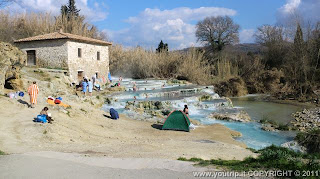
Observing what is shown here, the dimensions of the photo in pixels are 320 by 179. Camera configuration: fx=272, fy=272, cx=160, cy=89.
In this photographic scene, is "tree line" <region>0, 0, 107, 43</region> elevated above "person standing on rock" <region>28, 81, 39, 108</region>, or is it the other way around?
"tree line" <region>0, 0, 107, 43</region>

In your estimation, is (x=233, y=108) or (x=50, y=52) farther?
(x=50, y=52)

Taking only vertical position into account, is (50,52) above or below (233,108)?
above

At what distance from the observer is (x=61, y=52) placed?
85.5ft

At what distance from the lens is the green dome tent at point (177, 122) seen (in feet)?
45.9

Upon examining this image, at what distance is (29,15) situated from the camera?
3909 centimetres

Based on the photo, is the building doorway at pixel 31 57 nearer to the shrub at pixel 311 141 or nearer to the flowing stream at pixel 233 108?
the flowing stream at pixel 233 108

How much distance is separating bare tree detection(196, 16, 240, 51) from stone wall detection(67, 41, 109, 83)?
24.8 m

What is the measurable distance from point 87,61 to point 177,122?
1735 centimetres

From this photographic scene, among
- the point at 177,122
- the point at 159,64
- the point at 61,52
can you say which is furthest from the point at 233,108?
the point at 159,64

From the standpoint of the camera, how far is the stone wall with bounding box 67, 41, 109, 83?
1045 inches

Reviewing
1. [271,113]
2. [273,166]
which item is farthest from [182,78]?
[273,166]

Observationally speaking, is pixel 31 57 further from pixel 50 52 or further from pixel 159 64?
pixel 159 64

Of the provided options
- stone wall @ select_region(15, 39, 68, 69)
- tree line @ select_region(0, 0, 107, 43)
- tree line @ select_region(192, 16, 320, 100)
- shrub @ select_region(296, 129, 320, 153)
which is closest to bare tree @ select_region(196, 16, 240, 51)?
tree line @ select_region(192, 16, 320, 100)

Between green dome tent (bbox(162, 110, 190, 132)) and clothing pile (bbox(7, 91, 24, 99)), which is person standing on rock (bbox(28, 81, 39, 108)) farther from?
green dome tent (bbox(162, 110, 190, 132))
